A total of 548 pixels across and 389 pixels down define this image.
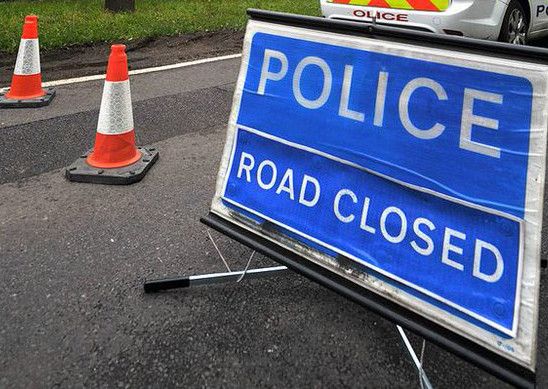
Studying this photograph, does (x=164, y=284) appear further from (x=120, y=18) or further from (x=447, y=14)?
(x=120, y=18)

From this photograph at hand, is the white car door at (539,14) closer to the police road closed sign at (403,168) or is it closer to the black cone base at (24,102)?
the police road closed sign at (403,168)

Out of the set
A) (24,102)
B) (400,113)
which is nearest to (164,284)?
(400,113)

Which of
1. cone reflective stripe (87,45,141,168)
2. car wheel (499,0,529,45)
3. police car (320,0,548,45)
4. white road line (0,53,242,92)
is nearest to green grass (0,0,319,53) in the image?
white road line (0,53,242,92)

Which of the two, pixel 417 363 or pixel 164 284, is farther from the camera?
pixel 164 284

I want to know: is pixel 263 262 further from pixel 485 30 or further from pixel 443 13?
pixel 485 30

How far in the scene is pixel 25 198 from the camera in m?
3.14

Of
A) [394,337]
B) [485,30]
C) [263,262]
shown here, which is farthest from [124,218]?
[485,30]

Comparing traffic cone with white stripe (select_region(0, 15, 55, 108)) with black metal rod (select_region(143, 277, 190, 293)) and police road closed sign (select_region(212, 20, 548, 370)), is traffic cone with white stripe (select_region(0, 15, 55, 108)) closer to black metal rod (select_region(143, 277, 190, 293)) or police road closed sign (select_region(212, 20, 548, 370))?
black metal rod (select_region(143, 277, 190, 293))

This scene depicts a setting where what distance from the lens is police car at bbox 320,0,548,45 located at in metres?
4.77

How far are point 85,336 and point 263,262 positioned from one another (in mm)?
931

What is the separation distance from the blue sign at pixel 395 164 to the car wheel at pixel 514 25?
13.8 feet

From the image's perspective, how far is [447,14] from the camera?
15.6 ft

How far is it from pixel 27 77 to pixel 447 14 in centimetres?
432

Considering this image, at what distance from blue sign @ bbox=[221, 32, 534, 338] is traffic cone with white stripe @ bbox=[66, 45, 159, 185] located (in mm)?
1578
